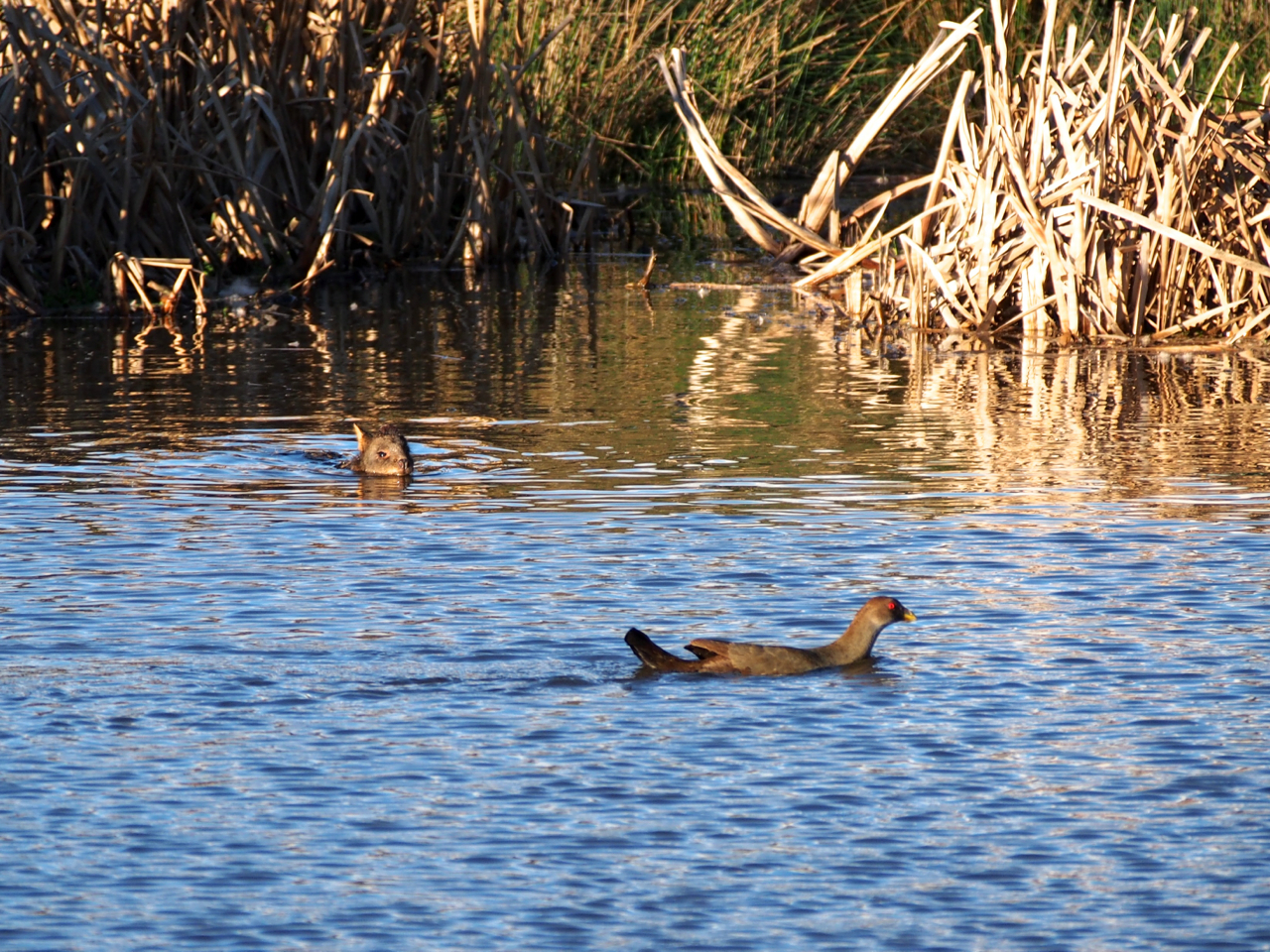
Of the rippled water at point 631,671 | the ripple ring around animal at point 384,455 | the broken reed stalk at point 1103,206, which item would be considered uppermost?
the broken reed stalk at point 1103,206

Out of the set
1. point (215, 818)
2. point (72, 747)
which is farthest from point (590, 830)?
point (72, 747)

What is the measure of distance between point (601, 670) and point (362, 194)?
1310 centimetres

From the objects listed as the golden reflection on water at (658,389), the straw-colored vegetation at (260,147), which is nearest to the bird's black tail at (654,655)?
the golden reflection on water at (658,389)

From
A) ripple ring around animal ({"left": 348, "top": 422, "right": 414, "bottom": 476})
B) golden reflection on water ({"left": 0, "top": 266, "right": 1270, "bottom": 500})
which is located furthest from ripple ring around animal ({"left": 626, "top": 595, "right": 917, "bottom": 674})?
ripple ring around animal ({"left": 348, "top": 422, "right": 414, "bottom": 476})

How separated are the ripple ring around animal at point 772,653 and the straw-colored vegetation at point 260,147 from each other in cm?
1091

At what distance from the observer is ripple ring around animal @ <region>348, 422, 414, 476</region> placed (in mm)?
11781

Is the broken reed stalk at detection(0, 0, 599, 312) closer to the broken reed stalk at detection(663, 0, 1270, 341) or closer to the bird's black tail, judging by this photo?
the broken reed stalk at detection(663, 0, 1270, 341)

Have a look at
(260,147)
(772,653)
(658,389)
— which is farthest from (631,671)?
(260,147)

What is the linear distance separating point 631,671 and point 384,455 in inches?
159

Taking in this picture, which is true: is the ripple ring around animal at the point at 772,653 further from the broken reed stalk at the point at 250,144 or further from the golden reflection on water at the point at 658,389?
the broken reed stalk at the point at 250,144

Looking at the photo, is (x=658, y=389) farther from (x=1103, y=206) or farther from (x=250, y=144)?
(x=250, y=144)

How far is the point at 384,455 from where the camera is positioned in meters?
11.8

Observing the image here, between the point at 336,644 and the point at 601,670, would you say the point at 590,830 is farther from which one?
the point at 336,644

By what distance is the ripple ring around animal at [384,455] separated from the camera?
11.8 meters
